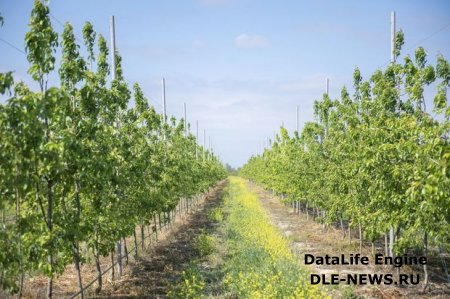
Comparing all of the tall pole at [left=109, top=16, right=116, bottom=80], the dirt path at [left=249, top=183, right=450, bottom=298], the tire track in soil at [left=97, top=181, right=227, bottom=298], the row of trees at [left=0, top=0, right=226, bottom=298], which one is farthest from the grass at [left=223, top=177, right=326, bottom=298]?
the tall pole at [left=109, top=16, right=116, bottom=80]

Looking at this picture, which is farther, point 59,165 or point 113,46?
point 113,46

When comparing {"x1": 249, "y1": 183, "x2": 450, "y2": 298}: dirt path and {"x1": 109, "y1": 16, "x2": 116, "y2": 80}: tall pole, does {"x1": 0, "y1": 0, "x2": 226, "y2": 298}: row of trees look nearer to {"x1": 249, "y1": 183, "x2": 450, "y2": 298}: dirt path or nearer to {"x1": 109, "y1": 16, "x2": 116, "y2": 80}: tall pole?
{"x1": 109, "y1": 16, "x2": 116, "y2": 80}: tall pole

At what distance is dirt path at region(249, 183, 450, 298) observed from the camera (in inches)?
405

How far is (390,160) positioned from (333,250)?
7469 mm

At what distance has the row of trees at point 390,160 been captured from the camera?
650 centimetres

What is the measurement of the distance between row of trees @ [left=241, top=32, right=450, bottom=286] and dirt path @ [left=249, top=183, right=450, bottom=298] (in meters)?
1.03

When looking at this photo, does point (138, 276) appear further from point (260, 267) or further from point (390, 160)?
point (390, 160)

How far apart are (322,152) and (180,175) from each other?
6.96m

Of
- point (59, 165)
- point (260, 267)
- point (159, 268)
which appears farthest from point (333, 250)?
point (59, 165)

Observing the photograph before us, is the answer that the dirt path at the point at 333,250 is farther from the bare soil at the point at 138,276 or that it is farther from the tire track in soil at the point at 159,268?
the bare soil at the point at 138,276

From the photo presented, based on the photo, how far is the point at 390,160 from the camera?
29.0 feet

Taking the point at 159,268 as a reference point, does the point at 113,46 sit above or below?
above

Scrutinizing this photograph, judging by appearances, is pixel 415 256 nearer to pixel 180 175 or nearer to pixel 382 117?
pixel 382 117

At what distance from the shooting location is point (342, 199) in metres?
14.5
